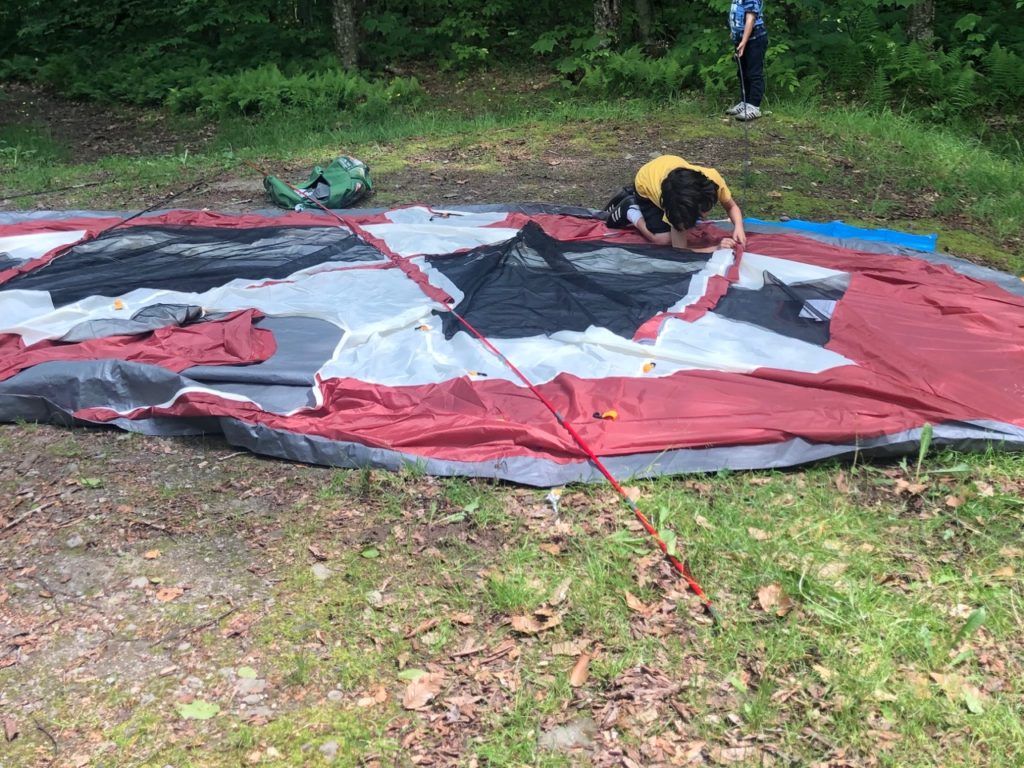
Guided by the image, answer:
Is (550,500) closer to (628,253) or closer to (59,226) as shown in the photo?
(628,253)

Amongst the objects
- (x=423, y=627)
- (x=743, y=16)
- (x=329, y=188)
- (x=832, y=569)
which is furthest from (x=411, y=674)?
(x=743, y=16)

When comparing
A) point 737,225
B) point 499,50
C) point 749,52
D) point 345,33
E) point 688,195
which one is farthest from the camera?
point 499,50

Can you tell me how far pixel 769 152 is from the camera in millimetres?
7020

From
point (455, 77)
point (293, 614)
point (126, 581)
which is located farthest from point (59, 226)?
point (455, 77)

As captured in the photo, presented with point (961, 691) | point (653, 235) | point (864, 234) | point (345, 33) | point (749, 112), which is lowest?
point (961, 691)

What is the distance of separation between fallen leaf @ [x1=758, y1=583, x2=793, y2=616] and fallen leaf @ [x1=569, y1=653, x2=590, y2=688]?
0.59 metres

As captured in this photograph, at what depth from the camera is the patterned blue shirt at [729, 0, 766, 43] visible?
7465mm

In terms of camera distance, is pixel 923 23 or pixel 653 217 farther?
pixel 923 23

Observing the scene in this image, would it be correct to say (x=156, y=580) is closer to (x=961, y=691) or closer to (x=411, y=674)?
(x=411, y=674)

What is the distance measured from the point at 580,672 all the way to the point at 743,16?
6937 mm

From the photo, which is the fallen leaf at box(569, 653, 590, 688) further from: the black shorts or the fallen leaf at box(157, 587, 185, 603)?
the black shorts

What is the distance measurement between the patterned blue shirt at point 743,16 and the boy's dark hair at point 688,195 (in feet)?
12.4

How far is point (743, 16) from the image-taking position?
7.57m

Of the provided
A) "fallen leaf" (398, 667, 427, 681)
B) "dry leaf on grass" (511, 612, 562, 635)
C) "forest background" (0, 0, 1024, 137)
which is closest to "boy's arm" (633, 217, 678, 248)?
"dry leaf on grass" (511, 612, 562, 635)
